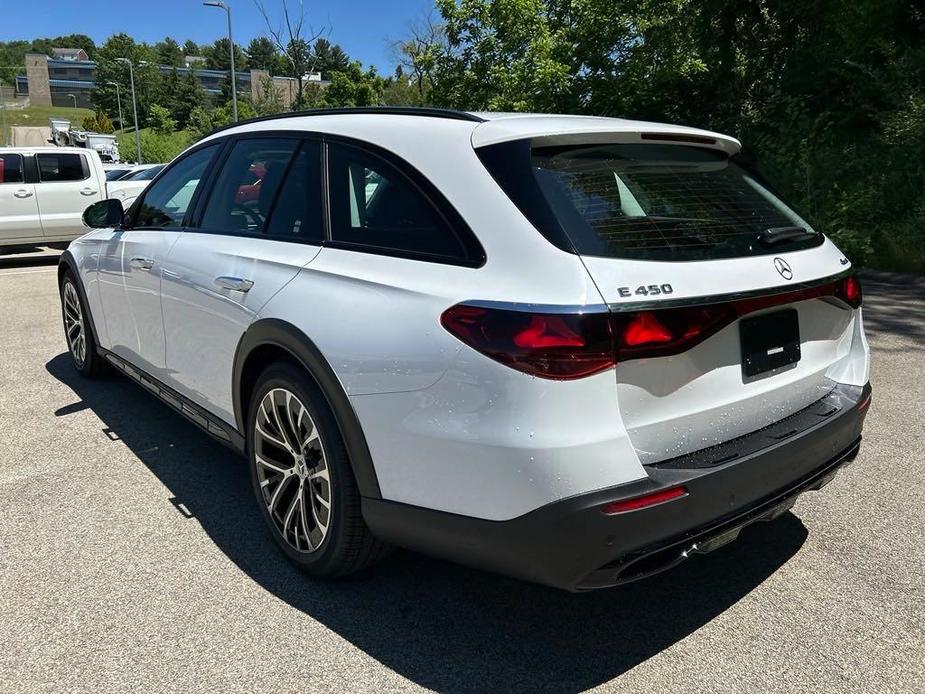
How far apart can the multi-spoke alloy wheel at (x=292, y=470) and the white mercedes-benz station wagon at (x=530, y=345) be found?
1 cm

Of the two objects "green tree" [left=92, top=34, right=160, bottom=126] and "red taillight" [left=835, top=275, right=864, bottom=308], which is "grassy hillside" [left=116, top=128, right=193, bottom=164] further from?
"red taillight" [left=835, top=275, right=864, bottom=308]

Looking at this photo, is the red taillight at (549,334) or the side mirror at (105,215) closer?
the red taillight at (549,334)

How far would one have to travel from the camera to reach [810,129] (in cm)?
1382

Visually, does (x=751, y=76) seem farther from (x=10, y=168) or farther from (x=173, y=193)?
(x=173, y=193)

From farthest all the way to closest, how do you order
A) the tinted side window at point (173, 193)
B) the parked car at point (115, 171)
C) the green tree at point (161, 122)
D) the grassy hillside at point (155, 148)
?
the green tree at point (161, 122) → the grassy hillside at point (155, 148) → the parked car at point (115, 171) → the tinted side window at point (173, 193)

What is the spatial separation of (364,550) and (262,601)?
45 centimetres

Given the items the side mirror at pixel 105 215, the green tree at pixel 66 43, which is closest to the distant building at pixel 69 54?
the green tree at pixel 66 43

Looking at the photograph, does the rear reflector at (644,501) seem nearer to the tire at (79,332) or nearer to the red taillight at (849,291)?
the red taillight at (849,291)

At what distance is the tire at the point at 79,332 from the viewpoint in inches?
201

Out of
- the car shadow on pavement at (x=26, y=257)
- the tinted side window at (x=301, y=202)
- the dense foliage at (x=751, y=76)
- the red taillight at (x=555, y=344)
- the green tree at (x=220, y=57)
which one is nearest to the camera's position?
the red taillight at (x=555, y=344)

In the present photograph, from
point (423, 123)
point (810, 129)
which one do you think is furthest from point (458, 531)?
point (810, 129)

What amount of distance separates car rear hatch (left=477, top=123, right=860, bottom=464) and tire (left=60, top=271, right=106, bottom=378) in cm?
382

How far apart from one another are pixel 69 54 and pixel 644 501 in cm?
20742

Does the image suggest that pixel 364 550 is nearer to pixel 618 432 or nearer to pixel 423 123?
pixel 618 432
